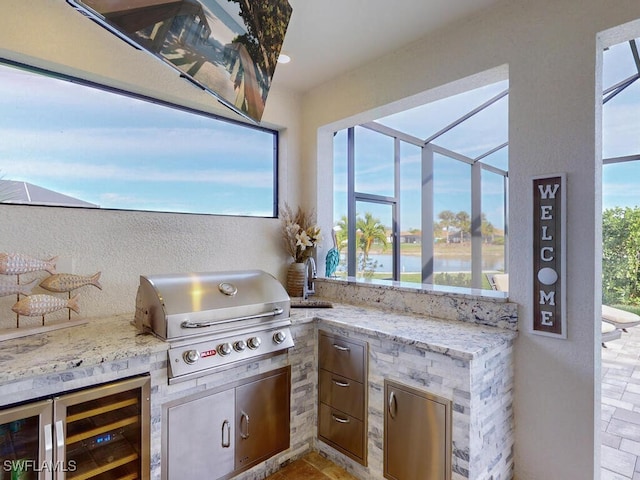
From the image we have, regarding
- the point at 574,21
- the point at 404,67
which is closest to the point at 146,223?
the point at 404,67

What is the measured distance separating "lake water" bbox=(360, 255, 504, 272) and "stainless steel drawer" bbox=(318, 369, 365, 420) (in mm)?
2232

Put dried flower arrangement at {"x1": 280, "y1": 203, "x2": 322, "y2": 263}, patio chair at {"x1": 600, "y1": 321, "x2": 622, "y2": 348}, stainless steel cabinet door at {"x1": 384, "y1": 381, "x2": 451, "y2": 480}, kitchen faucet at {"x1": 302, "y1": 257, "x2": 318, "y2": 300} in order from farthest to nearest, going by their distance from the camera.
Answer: patio chair at {"x1": 600, "y1": 321, "x2": 622, "y2": 348} < dried flower arrangement at {"x1": 280, "y1": 203, "x2": 322, "y2": 263} < kitchen faucet at {"x1": 302, "y1": 257, "x2": 318, "y2": 300} < stainless steel cabinet door at {"x1": 384, "y1": 381, "x2": 451, "y2": 480}

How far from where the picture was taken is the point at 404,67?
2.44 m

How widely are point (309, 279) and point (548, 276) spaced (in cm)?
185

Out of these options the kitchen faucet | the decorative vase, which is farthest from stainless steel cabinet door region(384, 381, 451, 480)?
the decorative vase

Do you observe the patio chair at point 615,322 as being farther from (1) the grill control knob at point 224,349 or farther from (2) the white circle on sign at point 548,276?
(1) the grill control knob at point 224,349

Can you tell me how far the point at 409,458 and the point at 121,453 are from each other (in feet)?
4.67

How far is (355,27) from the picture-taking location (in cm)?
222

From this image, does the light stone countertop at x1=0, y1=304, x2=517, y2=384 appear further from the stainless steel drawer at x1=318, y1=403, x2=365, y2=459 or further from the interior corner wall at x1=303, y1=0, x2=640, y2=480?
the stainless steel drawer at x1=318, y1=403, x2=365, y2=459

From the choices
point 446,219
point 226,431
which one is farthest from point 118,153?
point 446,219

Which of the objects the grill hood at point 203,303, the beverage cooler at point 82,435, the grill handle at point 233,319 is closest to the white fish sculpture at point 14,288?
the grill hood at point 203,303

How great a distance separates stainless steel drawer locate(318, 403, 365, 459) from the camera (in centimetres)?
198

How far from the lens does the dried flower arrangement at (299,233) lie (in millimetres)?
2947

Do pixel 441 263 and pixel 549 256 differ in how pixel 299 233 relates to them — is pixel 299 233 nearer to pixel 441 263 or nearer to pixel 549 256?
pixel 549 256
